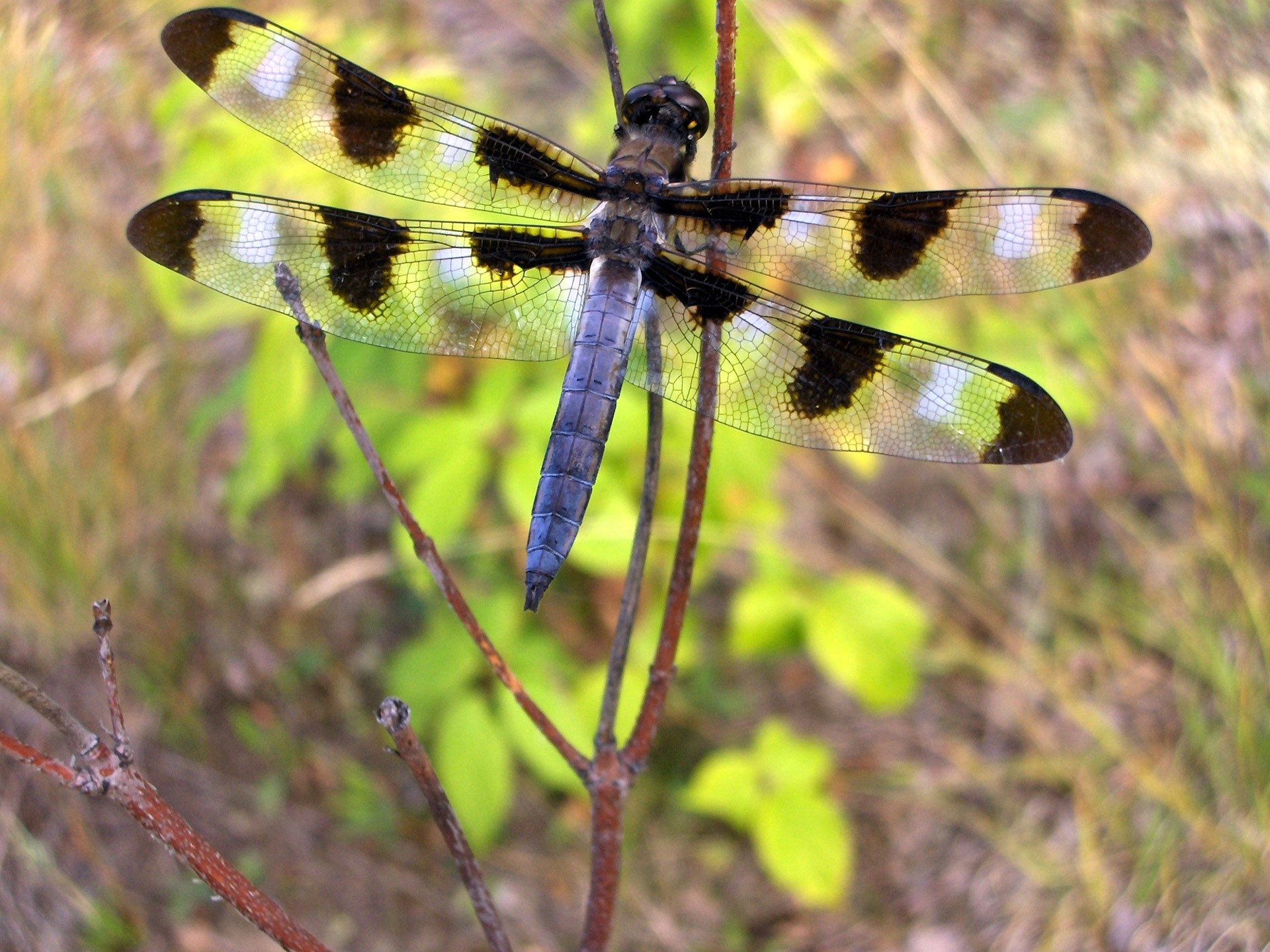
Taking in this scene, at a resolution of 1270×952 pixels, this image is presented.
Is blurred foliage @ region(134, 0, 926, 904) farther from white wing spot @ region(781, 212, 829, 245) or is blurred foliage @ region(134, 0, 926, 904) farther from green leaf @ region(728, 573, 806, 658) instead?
white wing spot @ region(781, 212, 829, 245)

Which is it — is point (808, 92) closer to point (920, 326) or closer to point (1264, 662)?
point (920, 326)

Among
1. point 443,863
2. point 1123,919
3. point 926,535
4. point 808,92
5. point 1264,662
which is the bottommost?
point 1123,919

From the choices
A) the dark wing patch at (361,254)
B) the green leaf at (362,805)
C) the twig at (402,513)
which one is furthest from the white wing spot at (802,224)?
the green leaf at (362,805)

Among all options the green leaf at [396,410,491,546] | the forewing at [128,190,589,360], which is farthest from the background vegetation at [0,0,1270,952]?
the forewing at [128,190,589,360]

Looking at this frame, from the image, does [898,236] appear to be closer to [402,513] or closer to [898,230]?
[898,230]

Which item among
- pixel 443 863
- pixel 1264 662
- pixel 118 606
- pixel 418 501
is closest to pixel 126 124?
pixel 118 606

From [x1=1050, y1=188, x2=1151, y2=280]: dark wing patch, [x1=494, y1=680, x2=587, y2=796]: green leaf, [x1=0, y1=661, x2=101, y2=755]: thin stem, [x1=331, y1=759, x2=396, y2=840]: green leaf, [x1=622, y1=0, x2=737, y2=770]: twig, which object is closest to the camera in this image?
[x1=0, y1=661, x2=101, y2=755]: thin stem

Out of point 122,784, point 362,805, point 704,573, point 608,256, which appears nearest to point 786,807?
point 704,573
